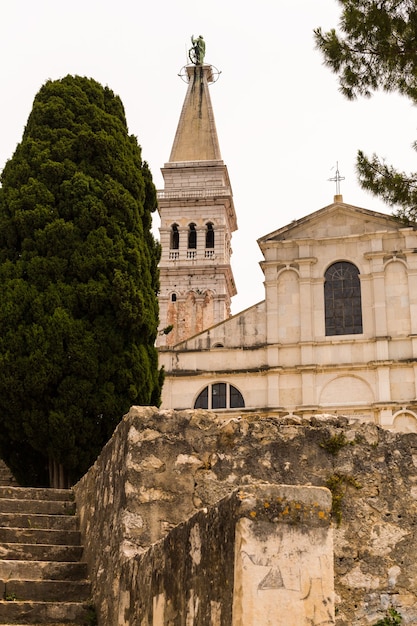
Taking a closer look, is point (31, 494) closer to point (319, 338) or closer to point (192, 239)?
point (319, 338)

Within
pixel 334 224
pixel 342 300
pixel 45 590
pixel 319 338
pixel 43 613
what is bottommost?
pixel 43 613

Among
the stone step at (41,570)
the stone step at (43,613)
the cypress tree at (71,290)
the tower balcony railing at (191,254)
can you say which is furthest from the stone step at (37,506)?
the tower balcony railing at (191,254)

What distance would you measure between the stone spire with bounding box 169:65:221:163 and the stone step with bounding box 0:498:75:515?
50556 millimetres

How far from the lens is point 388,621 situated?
6.49 m

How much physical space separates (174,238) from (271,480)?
4932 centimetres

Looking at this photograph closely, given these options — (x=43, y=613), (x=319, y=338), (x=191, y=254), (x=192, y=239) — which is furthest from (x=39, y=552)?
(x=192, y=239)

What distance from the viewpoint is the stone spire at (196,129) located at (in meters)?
59.6

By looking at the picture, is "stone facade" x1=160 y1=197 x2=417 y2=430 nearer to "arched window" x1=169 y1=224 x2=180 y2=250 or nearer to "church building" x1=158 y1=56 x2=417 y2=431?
"church building" x1=158 y1=56 x2=417 y2=431

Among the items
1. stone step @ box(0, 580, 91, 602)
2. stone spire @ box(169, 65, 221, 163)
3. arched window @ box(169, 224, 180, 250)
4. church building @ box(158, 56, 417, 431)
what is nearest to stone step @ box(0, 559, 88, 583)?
stone step @ box(0, 580, 91, 602)

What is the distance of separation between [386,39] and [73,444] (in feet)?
24.7

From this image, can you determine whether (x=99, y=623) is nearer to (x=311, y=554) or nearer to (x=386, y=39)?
(x=311, y=554)

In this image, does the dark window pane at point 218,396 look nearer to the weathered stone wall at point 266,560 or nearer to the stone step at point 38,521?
the stone step at point 38,521

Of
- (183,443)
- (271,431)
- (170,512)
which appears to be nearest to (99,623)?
(170,512)

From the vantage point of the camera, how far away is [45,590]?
7730 millimetres
